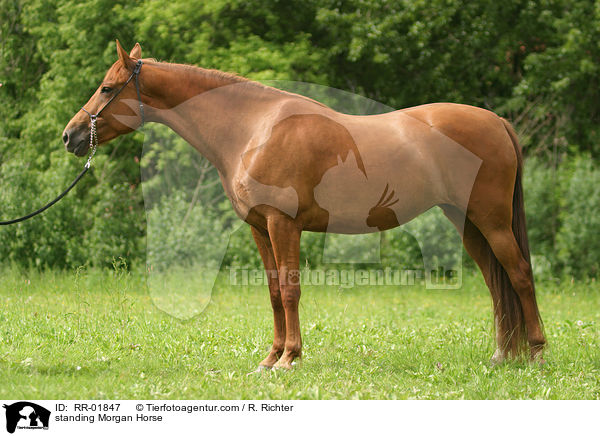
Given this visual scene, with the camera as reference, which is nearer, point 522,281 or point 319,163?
point 319,163

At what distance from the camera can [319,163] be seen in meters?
4.95

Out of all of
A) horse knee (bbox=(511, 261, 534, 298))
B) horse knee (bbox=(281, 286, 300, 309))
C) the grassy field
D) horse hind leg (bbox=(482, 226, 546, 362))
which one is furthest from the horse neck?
horse knee (bbox=(511, 261, 534, 298))

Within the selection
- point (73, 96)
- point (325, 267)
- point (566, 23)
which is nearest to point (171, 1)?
point (73, 96)

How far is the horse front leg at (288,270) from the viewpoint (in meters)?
4.83

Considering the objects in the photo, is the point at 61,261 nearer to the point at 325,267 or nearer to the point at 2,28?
the point at 325,267

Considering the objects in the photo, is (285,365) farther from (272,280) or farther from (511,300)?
(511,300)

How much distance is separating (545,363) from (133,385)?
134 inches

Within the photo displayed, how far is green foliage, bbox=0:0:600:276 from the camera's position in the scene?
1095 cm

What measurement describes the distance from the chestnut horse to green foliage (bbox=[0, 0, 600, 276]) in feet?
16.8

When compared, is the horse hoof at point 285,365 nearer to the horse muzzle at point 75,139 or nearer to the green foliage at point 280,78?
the horse muzzle at point 75,139
